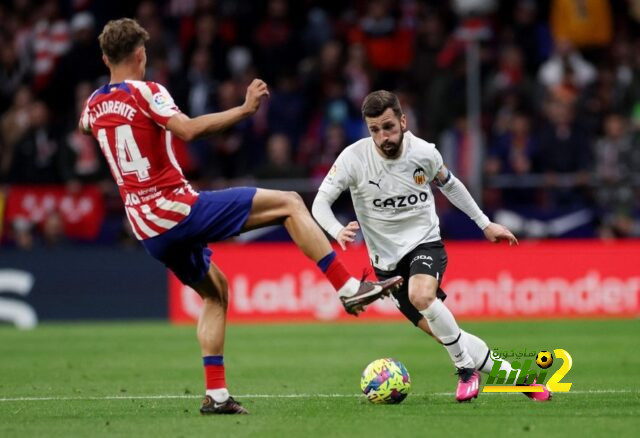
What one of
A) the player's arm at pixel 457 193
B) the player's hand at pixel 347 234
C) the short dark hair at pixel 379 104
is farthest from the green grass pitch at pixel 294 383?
the short dark hair at pixel 379 104

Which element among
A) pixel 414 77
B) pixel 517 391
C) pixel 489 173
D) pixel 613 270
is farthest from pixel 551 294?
pixel 517 391

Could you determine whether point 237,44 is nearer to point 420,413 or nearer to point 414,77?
point 414,77

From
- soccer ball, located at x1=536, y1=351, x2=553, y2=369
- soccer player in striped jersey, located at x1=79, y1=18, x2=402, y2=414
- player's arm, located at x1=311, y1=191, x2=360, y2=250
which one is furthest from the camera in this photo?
player's arm, located at x1=311, y1=191, x2=360, y2=250

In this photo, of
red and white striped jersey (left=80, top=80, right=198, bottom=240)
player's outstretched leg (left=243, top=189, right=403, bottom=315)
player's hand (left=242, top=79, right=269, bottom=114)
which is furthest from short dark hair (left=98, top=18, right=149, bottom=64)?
player's outstretched leg (left=243, top=189, right=403, bottom=315)

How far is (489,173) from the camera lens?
19.0 meters

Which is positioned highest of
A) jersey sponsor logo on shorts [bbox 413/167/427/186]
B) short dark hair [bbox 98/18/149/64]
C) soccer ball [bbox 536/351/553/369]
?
short dark hair [bbox 98/18/149/64]

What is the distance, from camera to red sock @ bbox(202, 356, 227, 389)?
29.2 ft

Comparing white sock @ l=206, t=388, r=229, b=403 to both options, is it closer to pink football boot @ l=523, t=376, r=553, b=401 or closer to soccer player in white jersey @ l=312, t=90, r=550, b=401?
soccer player in white jersey @ l=312, t=90, r=550, b=401

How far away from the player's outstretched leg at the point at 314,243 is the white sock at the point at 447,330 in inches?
45.3

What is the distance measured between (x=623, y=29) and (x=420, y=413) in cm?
1444

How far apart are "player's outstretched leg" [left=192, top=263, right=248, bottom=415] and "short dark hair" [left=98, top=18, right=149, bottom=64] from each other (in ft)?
5.57

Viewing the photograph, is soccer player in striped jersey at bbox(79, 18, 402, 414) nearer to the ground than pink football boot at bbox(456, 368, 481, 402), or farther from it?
farther from it

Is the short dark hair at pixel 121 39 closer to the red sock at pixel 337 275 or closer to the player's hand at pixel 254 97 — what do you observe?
the player's hand at pixel 254 97

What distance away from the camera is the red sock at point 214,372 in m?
8.90
